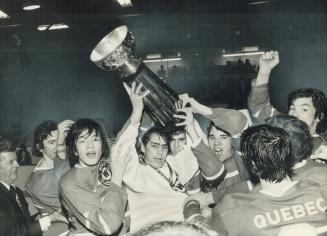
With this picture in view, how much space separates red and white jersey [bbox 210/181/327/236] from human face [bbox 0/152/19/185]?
123 centimetres

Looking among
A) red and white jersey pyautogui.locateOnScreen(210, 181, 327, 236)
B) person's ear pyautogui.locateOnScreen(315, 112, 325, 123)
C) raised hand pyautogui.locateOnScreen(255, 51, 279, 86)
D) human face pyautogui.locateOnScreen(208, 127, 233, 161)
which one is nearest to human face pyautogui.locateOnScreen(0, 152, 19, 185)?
human face pyautogui.locateOnScreen(208, 127, 233, 161)

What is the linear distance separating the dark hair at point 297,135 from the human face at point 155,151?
58cm

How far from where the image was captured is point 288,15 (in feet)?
20.9

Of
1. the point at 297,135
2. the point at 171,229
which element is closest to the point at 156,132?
the point at 297,135

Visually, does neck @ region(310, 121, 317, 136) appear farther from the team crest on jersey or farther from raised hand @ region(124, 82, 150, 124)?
the team crest on jersey

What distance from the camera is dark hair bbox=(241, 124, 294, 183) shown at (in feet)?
4.44

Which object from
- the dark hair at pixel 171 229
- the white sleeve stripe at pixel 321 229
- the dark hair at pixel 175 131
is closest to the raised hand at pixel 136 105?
the dark hair at pixel 175 131

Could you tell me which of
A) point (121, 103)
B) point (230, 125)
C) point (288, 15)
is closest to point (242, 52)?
point (288, 15)

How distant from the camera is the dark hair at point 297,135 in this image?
153cm

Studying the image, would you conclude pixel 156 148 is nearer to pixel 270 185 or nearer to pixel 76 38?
pixel 270 185

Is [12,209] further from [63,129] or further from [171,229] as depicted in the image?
[171,229]

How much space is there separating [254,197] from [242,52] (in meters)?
5.61

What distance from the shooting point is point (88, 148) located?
1726 mm

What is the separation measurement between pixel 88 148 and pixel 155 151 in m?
0.37
